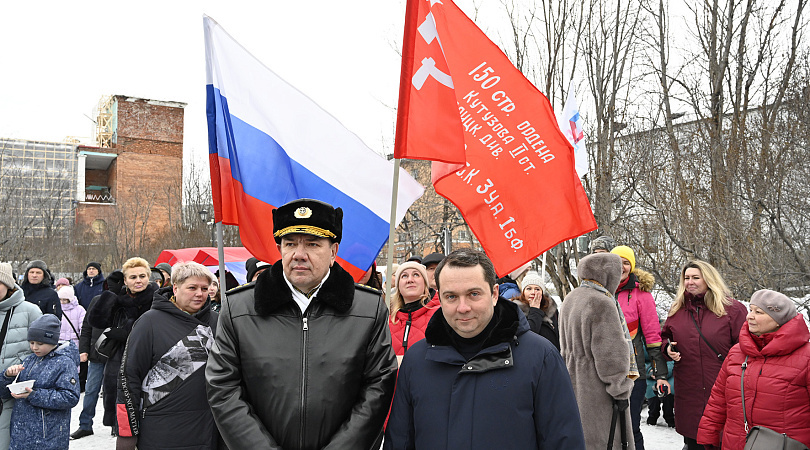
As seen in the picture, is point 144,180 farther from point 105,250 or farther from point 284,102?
point 284,102

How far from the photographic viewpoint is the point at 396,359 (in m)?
3.07

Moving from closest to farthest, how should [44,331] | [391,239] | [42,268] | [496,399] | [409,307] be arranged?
[496,399]
[391,239]
[409,307]
[44,331]
[42,268]

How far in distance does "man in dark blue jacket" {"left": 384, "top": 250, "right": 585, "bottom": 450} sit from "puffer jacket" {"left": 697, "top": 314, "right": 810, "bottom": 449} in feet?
8.36

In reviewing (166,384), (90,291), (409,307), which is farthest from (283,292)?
(90,291)

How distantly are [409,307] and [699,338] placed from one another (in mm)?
3038

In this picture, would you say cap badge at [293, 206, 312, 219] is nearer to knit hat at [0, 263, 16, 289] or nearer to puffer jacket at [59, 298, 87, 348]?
knit hat at [0, 263, 16, 289]

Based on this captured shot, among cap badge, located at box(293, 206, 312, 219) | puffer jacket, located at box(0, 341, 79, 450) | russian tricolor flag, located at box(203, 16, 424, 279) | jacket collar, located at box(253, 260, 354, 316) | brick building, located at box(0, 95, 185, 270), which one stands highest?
brick building, located at box(0, 95, 185, 270)

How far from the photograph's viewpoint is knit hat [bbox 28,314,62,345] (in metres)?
5.13

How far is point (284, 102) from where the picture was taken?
15.8 feet

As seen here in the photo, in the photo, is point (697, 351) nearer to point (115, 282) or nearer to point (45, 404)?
point (45, 404)

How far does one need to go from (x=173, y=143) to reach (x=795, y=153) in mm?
44041

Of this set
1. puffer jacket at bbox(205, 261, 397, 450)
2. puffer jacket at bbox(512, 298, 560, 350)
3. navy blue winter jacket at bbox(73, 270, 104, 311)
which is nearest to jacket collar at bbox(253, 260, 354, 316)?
puffer jacket at bbox(205, 261, 397, 450)

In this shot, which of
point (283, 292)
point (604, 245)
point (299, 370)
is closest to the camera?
point (299, 370)

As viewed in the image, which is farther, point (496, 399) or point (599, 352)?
point (599, 352)
